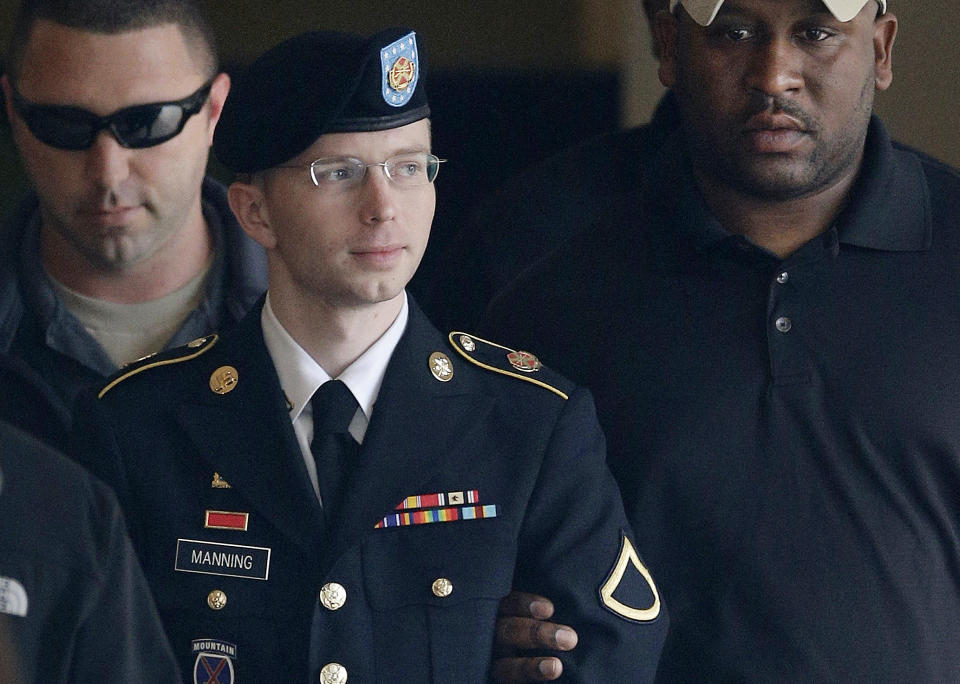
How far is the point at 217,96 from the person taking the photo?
96 cm

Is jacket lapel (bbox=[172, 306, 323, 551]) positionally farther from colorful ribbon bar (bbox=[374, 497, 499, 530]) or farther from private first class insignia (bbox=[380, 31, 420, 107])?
private first class insignia (bbox=[380, 31, 420, 107])

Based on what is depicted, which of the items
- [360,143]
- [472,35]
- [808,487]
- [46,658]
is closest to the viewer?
[46,658]

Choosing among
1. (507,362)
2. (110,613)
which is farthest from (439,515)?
(110,613)

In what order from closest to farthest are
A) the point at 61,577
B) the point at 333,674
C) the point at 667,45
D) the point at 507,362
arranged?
the point at 61,577
the point at 333,674
the point at 507,362
the point at 667,45

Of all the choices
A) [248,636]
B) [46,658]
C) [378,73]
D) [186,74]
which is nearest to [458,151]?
[186,74]

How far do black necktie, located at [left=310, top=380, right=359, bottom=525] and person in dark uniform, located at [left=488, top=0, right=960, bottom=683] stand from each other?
0.19m

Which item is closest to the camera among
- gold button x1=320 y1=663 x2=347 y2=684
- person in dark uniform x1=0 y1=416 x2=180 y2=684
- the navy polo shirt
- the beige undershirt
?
person in dark uniform x1=0 y1=416 x2=180 y2=684

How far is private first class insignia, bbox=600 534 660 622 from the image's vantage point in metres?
0.79

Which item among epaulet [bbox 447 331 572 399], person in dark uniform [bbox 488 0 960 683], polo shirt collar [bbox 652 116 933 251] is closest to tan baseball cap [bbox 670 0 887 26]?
person in dark uniform [bbox 488 0 960 683]

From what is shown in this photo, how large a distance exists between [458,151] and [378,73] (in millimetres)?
504

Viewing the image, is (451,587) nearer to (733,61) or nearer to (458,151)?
(733,61)

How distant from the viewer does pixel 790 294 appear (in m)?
0.92

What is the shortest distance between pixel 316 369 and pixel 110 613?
22cm

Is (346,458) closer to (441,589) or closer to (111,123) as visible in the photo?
(441,589)
